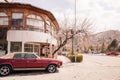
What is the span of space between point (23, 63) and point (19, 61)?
1.12 feet

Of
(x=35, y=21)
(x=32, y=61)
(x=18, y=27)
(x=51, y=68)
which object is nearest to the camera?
(x=32, y=61)

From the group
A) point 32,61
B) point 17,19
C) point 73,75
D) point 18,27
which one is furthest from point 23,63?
point 17,19

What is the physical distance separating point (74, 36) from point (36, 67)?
13.1 m

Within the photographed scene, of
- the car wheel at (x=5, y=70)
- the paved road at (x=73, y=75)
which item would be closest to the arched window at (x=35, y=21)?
the paved road at (x=73, y=75)

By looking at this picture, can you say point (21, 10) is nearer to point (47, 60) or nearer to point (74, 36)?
point (74, 36)

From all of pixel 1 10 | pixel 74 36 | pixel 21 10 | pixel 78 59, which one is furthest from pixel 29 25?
pixel 78 59

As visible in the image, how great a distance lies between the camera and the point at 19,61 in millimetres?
15961

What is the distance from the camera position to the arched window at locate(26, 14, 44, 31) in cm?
2608

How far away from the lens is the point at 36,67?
54.0 feet

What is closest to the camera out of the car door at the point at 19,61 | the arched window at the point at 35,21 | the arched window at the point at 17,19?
the car door at the point at 19,61

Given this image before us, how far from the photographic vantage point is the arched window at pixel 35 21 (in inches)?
1027

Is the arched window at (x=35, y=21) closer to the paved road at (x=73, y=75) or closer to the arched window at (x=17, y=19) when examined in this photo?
the arched window at (x=17, y=19)

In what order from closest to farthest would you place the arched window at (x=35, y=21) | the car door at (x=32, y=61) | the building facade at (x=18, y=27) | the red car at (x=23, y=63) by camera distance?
the red car at (x=23, y=63) < the car door at (x=32, y=61) < the building facade at (x=18, y=27) < the arched window at (x=35, y=21)

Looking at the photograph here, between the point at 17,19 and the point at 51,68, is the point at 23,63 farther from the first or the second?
the point at 17,19
